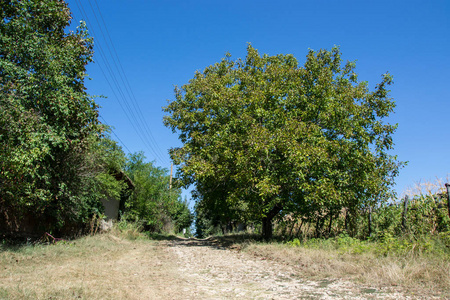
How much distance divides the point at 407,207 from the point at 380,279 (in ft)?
18.0

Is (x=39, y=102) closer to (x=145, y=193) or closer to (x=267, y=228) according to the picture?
(x=267, y=228)

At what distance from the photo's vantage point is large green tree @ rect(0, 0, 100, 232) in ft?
28.2

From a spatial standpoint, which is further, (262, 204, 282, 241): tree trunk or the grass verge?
(262, 204, 282, 241): tree trunk

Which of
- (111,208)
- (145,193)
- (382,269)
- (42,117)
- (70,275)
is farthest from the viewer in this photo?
(145,193)

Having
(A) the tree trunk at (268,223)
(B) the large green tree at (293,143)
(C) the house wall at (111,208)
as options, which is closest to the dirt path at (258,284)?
(B) the large green tree at (293,143)

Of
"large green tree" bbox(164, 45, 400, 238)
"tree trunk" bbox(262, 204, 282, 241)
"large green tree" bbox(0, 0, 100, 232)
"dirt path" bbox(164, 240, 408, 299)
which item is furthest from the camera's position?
"tree trunk" bbox(262, 204, 282, 241)

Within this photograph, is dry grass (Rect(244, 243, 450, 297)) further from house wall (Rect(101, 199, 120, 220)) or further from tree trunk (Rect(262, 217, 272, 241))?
house wall (Rect(101, 199, 120, 220))

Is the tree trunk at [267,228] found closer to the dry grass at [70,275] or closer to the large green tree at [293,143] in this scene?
the large green tree at [293,143]

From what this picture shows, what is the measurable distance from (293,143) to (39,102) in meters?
9.07

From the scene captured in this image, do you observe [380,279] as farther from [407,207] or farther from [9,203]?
[9,203]

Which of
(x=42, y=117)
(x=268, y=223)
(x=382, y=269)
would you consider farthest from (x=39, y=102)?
(x=268, y=223)

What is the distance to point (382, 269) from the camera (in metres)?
6.45

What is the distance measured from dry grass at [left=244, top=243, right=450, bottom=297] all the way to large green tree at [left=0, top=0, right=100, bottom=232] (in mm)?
8005

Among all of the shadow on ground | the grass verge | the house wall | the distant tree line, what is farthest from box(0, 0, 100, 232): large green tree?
the house wall
